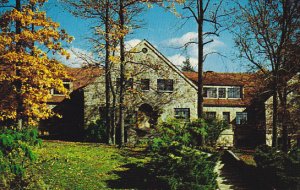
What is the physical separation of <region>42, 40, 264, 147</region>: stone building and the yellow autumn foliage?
44.9 ft

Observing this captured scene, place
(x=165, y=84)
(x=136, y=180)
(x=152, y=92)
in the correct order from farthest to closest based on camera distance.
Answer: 1. (x=165, y=84)
2. (x=152, y=92)
3. (x=136, y=180)

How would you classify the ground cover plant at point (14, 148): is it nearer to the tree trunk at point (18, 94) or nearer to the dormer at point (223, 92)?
the tree trunk at point (18, 94)

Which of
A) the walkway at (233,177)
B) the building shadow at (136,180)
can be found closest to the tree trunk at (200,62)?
the walkway at (233,177)

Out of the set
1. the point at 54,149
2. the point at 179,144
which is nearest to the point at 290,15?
the point at 179,144

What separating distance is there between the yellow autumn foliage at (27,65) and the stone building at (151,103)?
44.9 feet

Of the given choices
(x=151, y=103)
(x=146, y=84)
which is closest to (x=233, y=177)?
(x=151, y=103)

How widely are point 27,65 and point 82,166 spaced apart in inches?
241

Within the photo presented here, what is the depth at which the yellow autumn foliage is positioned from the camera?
56.0 ft

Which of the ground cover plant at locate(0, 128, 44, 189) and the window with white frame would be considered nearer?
the ground cover plant at locate(0, 128, 44, 189)

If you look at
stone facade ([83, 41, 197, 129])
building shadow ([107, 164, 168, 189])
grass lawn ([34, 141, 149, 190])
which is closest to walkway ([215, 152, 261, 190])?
building shadow ([107, 164, 168, 189])

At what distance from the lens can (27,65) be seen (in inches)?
683

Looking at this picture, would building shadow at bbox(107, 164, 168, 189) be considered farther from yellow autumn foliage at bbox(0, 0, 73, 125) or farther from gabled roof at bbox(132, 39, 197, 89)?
gabled roof at bbox(132, 39, 197, 89)

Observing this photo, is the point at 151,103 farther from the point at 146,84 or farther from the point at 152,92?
the point at 146,84

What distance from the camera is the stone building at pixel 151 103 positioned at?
33.7m
